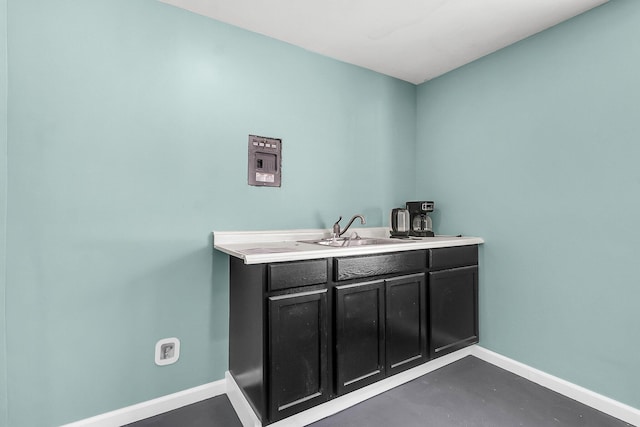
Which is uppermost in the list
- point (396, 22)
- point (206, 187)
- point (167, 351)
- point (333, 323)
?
point (396, 22)

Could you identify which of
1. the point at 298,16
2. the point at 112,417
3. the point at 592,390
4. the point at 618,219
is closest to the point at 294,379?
the point at 112,417

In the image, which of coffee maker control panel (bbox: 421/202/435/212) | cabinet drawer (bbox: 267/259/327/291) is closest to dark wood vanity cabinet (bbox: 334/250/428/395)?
cabinet drawer (bbox: 267/259/327/291)

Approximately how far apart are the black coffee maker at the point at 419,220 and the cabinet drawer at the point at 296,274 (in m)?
1.24

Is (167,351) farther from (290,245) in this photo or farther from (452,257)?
(452,257)

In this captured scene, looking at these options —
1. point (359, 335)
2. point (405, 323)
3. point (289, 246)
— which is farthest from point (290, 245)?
point (405, 323)

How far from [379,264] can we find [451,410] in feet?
3.02

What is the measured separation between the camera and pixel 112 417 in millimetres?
1618

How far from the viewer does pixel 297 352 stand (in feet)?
5.05

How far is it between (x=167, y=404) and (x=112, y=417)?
27 centimetres

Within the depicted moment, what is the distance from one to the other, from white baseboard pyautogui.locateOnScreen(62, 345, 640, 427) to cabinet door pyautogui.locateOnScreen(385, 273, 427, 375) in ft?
0.48

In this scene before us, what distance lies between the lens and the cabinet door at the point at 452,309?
2.10 meters

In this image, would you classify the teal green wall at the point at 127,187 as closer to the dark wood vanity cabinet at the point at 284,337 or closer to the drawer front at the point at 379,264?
the dark wood vanity cabinet at the point at 284,337

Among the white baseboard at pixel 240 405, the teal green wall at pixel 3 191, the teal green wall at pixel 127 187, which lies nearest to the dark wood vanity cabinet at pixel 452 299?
the teal green wall at pixel 127 187

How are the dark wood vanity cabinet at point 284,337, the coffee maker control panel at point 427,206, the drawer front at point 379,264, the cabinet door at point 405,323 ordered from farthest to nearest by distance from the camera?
the coffee maker control panel at point 427,206 → the cabinet door at point 405,323 → the drawer front at point 379,264 → the dark wood vanity cabinet at point 284,337
